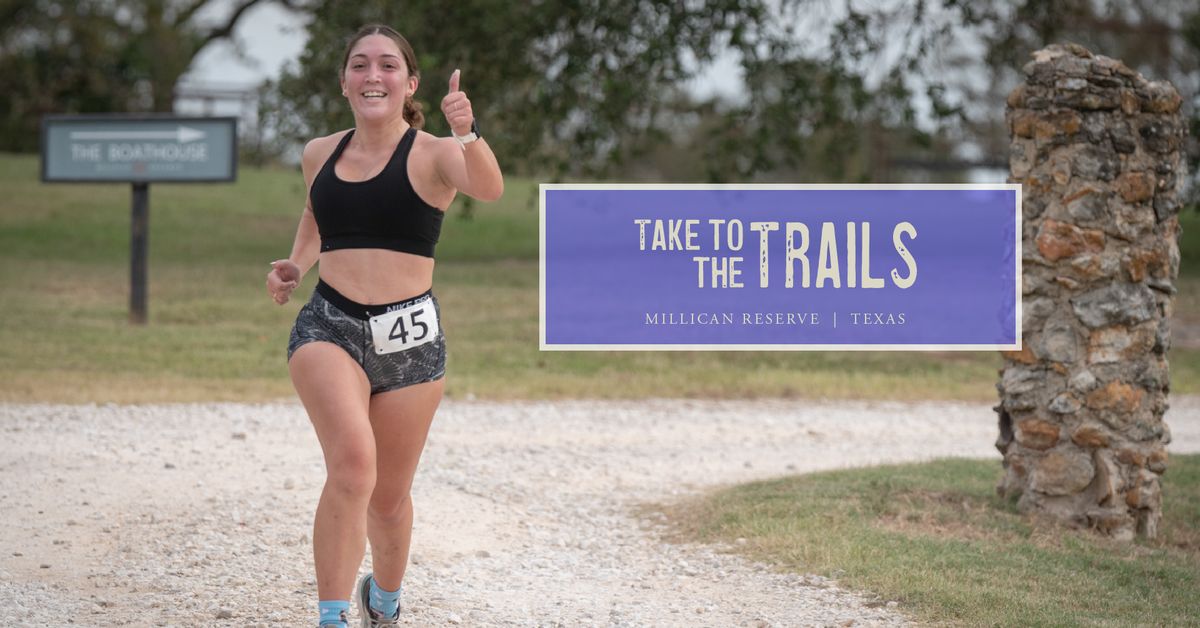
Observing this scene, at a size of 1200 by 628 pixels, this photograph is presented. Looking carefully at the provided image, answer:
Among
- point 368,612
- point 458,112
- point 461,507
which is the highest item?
point 458,112

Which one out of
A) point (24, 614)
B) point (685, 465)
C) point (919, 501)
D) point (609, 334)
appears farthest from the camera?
point (685, 465)

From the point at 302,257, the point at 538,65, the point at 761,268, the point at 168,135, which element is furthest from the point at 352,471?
the point at 538,65

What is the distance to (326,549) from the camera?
14.1 ft

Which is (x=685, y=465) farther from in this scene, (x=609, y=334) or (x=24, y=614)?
(x=24, y=614)

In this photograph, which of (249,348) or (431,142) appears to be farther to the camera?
(249,348)

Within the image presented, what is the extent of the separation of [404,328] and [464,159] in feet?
1.73

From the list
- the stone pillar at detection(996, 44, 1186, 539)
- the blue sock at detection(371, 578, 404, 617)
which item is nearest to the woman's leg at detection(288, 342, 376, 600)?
the blue sock at detection(371, 578, 404, 617)

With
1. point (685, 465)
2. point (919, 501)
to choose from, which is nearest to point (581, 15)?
point (685, 465)

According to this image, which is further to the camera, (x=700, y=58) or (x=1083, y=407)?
(x=700, y=58)

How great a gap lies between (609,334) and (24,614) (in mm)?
2410

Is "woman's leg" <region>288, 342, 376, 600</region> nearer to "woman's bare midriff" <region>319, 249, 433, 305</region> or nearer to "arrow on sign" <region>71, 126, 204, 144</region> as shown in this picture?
"woman's bare midriff" <region>319, 249, 433, 305</region>

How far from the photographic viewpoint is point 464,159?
14.0ft

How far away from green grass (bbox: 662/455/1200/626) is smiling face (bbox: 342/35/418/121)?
8.77 ft

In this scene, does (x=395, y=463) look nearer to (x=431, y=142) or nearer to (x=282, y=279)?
(x=282, y=279)
